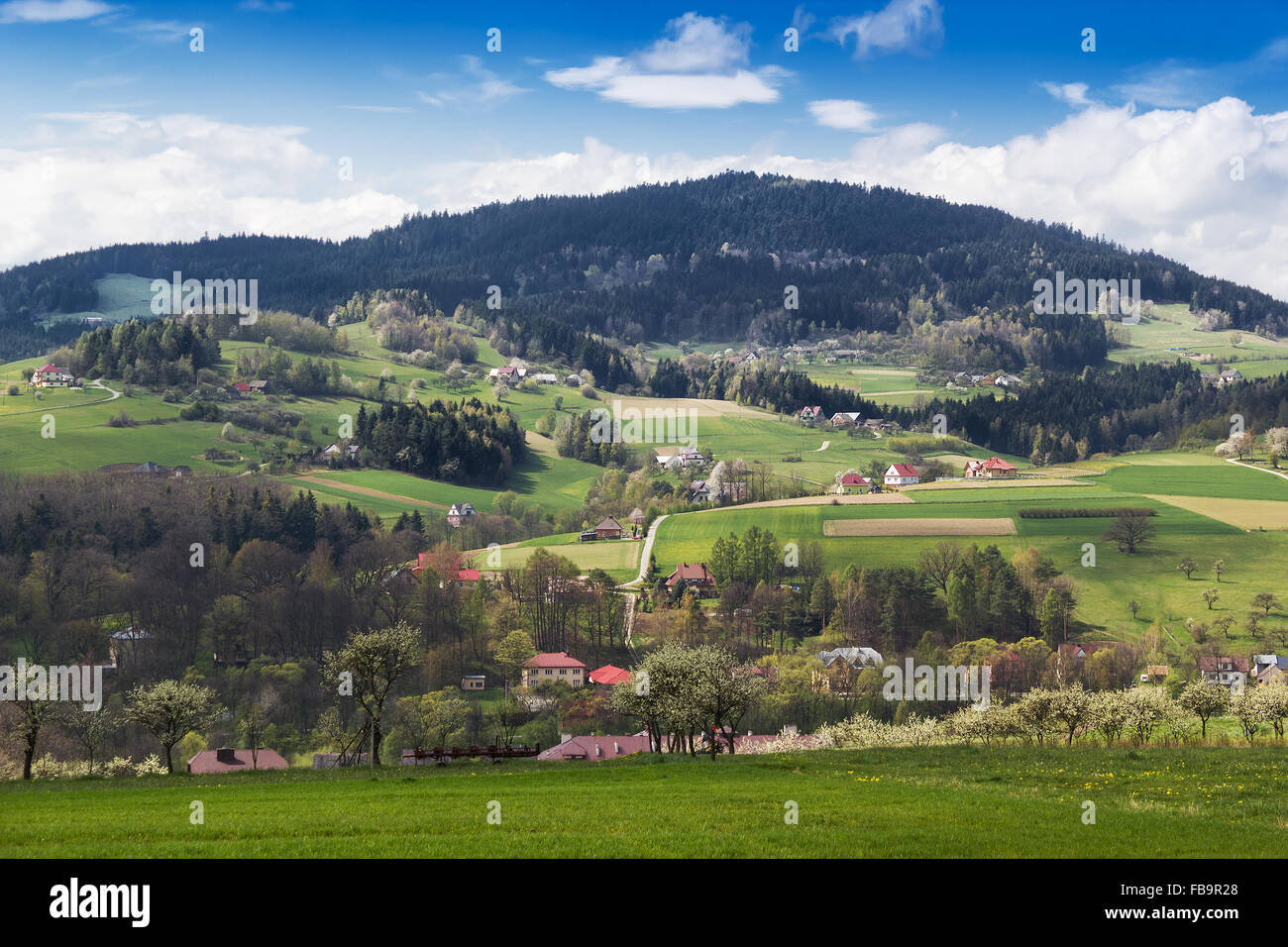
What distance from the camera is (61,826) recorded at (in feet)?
77.0

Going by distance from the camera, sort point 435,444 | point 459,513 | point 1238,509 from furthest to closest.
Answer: point 435,444 < point 459,513 < point 1238,509

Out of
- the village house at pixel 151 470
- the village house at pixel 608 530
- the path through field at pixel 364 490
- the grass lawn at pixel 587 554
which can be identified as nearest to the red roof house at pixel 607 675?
the grass lawn at pixel 587 554

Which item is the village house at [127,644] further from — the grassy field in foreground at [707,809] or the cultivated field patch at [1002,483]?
the cultivated field patch at [1002,483]

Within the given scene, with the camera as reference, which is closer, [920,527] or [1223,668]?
[1223,668]

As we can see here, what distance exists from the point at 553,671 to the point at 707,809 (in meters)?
79.8

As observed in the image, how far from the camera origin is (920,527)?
436 feet

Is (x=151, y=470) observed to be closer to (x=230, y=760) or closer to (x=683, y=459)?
(x=230, y=760)

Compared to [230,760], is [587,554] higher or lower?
higher

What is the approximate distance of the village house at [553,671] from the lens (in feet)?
334

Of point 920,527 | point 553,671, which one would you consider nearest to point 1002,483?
point 920,527

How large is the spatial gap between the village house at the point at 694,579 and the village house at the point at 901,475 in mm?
52380
